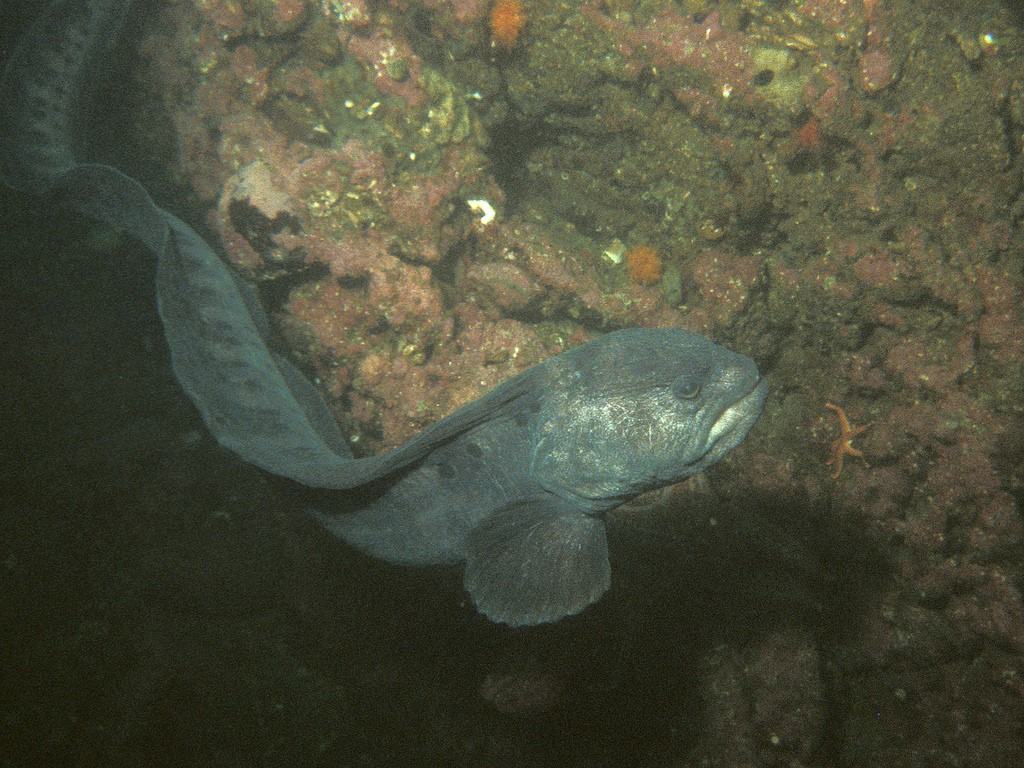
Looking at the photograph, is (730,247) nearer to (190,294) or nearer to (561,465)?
(561,465)

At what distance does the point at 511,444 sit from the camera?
366 cm

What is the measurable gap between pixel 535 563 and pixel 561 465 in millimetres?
658

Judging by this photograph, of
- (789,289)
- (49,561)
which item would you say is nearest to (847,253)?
(789,289)

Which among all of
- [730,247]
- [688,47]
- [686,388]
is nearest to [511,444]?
[686,388]

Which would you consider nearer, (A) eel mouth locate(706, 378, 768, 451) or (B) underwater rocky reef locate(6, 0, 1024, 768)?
(A) eel mouth locate(706, 378, 768, 451)

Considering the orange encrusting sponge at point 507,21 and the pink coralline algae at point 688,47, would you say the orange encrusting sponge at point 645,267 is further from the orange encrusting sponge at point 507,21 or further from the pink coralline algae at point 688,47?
the orange encrusting sponge at point 507,21

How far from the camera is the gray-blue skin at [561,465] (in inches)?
129

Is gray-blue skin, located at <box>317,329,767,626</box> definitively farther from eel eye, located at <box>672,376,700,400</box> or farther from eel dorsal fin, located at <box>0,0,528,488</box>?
eel dorsal fin, located at <box>0,0,528,488</box>

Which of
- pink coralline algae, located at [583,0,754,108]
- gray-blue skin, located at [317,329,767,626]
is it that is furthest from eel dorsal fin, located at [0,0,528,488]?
pink coralline algae, located at [583,0,754,108]

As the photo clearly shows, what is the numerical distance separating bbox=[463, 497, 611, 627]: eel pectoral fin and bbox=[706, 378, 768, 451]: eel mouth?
1009 millimetres

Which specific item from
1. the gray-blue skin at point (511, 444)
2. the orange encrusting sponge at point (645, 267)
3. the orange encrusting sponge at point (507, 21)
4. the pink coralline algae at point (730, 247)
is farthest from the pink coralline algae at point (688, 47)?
the gray-blue skin at point (511, 444)

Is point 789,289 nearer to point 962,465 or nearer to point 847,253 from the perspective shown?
point 847,253

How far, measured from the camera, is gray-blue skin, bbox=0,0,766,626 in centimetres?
330

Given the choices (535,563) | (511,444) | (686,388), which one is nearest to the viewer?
(686,388)
